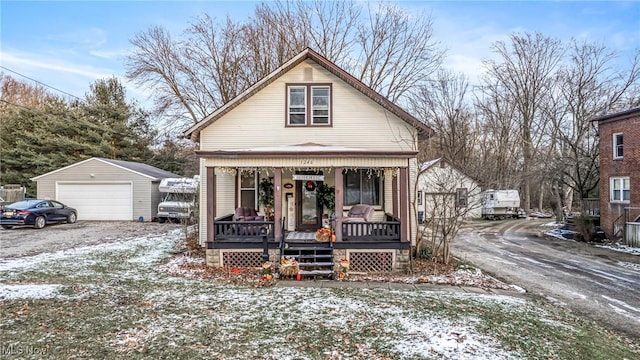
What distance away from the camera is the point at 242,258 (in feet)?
33.1

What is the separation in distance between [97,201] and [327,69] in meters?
17.6

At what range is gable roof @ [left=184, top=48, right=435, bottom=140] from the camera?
1174cm

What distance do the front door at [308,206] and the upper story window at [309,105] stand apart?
2.10 metres

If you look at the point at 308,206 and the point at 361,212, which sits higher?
the point at 308,206

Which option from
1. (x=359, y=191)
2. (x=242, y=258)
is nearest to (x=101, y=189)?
(x=242, y=258)

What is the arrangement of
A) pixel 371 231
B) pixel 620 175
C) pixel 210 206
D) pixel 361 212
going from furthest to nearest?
pixel 620 175 < pixel 361 212 < pixel 371 231 < pixel 210 206

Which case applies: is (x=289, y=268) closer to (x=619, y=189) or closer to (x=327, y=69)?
(x=327, y=69)

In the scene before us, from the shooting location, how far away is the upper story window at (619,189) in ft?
54.1

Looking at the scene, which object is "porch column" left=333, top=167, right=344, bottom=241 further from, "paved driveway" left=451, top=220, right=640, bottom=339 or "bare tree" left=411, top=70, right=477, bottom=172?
"bare tree" left=411, top=70, right=477, bottom=172

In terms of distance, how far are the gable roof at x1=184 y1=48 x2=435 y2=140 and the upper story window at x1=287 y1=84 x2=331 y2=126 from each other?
632 mm

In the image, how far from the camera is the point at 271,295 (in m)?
7.50

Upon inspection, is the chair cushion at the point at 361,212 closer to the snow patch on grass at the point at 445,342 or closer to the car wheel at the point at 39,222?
the snow patch on grass at the point at 445,342

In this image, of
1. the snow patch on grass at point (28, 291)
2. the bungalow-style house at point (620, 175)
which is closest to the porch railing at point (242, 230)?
the snow patch on grass at point (28, 291)

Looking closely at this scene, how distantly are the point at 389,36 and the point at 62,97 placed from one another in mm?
30242
